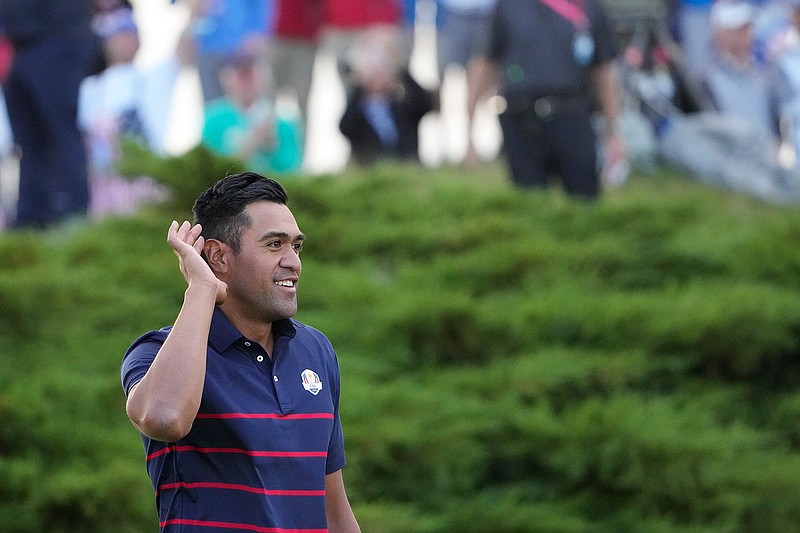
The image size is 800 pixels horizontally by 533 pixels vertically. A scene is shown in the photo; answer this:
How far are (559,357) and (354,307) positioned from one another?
111 cm

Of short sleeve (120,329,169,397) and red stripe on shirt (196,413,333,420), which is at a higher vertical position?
short sleeve (120,329,169,397)

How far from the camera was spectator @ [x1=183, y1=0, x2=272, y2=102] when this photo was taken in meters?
11.2

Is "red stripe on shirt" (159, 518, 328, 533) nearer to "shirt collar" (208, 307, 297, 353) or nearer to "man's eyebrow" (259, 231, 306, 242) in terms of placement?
A: "shirt collar" (208, 307, 297, 353)

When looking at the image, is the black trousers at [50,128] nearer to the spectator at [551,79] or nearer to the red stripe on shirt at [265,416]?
the spectator at [551,79]

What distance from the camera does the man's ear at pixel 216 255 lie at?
9.68 feet

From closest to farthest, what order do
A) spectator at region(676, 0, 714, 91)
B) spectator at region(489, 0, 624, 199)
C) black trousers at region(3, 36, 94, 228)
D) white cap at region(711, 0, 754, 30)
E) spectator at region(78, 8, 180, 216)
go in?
black trousers at region(3, 36, 94, 228), spectator at region(489, 0, 624, 199), spectator at region(78, 8, 180, 216), white cap at region(711, 0, 754, 30), spectator at region(676, 0, 714, 91)

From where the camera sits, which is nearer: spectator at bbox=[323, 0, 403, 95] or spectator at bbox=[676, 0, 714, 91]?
spectator at bbox=[323, 0, 403, 95]

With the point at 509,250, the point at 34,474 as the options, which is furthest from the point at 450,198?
the point at 34,474

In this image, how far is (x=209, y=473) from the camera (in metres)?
2.83

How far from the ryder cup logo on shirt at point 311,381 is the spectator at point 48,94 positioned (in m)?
6.03

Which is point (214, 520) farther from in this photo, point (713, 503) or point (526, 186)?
point (526, 186)

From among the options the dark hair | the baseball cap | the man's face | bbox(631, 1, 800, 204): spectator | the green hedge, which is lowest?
the green hedge

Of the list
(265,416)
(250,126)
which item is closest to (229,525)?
(265,416)

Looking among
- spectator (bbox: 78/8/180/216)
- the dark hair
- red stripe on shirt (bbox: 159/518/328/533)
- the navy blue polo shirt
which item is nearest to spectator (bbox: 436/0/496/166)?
spectator (bbox: 78/8/180/216)
